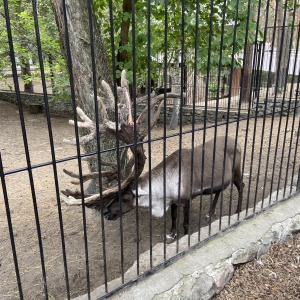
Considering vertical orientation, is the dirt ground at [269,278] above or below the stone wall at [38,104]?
above

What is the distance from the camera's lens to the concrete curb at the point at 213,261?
2535mm

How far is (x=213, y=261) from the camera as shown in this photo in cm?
287

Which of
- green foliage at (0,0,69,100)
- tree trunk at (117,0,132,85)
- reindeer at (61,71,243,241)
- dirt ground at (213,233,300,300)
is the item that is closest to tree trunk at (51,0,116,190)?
reindeer at (61,71,243,241)

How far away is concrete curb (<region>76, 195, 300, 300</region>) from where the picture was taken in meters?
2.54

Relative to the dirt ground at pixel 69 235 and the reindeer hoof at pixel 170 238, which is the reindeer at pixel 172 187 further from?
the dirt ground at pixel 69 235

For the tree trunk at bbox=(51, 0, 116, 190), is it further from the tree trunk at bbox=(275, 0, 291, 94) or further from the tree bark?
the tree trunk at bbox=(275, 0, 291, 94)

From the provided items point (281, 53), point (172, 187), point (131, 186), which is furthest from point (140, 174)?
point (281, 53)

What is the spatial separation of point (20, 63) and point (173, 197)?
317 inches

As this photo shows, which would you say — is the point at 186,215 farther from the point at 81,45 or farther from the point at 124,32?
the point at 124,32

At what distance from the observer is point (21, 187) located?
6031 millimetres

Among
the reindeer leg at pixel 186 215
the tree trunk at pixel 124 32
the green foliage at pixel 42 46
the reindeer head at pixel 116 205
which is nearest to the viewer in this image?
the reindeer head at pixel 116 205

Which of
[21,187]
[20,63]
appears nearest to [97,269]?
[21,187]

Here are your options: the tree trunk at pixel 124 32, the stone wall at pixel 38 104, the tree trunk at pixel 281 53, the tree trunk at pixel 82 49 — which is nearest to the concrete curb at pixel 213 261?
the tree trunk at pixel 281 53

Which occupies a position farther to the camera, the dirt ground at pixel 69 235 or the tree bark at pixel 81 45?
the tree bark at pixel 81 45
